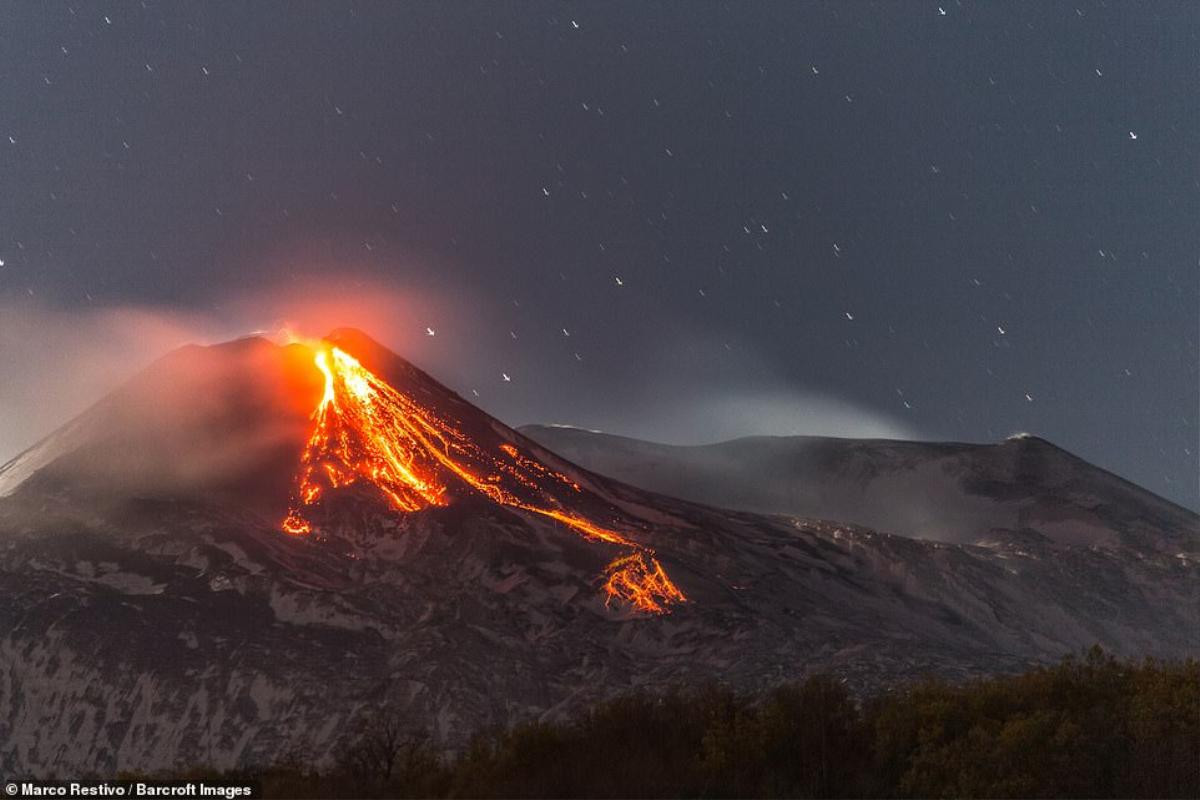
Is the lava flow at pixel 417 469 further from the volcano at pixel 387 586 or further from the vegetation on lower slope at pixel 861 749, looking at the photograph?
the vegetation on lower slope at pixel 861 749

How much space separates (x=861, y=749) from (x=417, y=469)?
171 feet

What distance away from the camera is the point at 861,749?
589 inches

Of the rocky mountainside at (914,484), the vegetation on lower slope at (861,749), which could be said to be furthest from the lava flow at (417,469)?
the rocky mountainside at (914,484)

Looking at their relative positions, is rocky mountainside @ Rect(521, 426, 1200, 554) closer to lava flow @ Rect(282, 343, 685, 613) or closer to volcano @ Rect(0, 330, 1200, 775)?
volcano @ Rect(0, 330, 1200, 775)

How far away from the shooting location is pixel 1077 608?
7362cm

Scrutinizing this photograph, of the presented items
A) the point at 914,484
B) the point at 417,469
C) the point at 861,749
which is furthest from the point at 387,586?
the point at 914,484

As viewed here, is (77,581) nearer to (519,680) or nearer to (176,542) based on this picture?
(176,542)

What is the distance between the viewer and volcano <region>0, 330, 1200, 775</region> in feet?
120

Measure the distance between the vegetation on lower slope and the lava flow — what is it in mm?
30589

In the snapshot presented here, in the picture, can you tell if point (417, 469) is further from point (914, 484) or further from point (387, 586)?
point (914, 484)

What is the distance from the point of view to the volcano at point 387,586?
36625mm

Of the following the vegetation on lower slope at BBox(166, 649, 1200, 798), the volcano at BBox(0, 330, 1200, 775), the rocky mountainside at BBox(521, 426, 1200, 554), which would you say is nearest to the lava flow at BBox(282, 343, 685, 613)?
the volcano at BBox(0, 330, 1200, 775)

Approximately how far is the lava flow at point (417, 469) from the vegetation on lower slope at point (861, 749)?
30.6 m

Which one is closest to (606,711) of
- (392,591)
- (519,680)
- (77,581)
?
(519,680)
